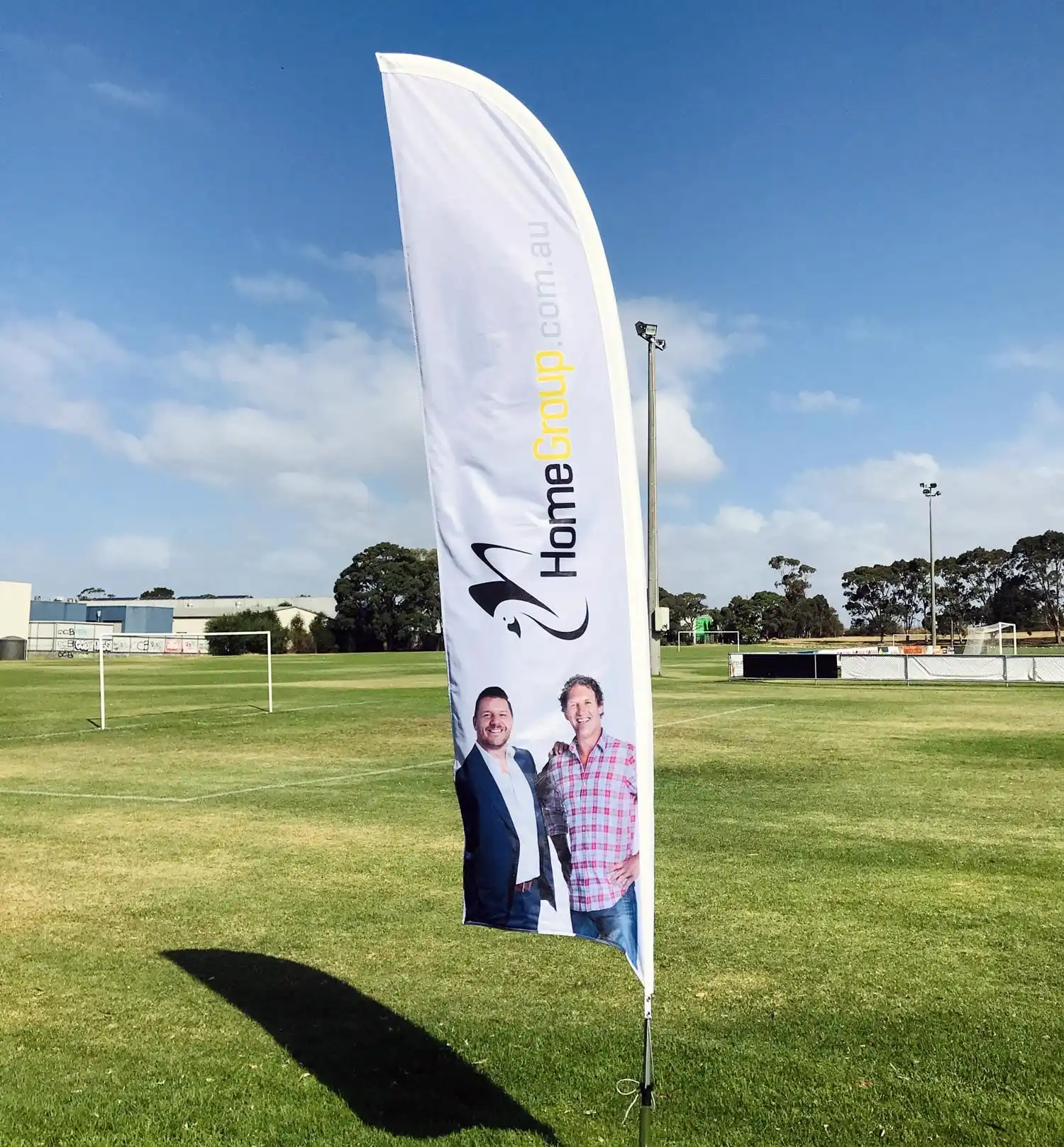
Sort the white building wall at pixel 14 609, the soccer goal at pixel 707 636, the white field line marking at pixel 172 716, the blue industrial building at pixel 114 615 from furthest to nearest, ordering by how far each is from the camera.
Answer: the soccer goal at pixel 707 636 < the blue industrial building at pixel 114 615 < the white building wall at pixel 14 609 < the white field line marking at pixel 172 716

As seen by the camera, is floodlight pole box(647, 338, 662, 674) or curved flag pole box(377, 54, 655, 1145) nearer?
curved flag pole box(377, 54, 655, 1145)

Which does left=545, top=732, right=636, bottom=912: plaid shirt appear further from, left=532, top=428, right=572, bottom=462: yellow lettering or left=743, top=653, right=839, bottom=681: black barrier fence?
left=743, top=653, right=839, bottom=681: black barrier fence

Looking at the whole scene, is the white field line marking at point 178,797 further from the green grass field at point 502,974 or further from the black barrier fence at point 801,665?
the black barrier fence at point 801,665

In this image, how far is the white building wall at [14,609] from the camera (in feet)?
286

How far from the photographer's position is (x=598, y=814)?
412 centimetres

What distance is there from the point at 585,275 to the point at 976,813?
9.13 metres

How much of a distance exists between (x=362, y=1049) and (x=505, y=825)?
1781mm

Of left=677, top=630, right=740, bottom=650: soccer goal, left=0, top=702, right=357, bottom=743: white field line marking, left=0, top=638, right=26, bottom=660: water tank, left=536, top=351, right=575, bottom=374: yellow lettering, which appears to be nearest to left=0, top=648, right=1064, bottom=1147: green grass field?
left=536, top=351, right=575, bottom=374: yellow lettering

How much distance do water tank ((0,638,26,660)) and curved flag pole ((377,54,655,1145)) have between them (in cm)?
7884

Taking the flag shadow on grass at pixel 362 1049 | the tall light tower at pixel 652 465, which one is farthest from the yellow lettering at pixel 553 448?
the tall light tower at pixel 652 465

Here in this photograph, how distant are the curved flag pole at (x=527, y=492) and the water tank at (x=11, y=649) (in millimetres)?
78843

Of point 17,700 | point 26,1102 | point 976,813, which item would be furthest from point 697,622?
point 26,1102

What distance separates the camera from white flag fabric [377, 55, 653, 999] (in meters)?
4.10

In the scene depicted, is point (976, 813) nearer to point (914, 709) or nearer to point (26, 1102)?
point (26, 1102)
